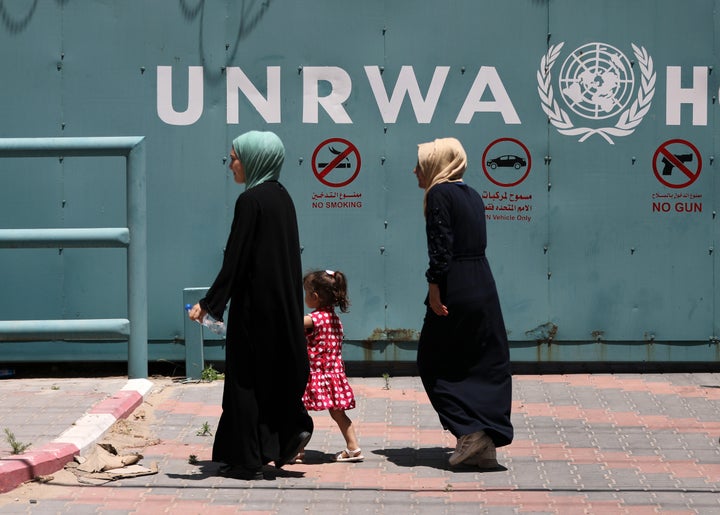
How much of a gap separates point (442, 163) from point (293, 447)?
164 cm

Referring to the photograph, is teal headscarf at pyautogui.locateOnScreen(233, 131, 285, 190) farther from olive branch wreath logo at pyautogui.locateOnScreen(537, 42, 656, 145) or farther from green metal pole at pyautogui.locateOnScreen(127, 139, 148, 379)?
olive branch wreath logo at pyautogui.locateOnScreen(537, 42, 656, 145)

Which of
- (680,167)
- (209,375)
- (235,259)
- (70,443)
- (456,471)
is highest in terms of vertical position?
(680,167)

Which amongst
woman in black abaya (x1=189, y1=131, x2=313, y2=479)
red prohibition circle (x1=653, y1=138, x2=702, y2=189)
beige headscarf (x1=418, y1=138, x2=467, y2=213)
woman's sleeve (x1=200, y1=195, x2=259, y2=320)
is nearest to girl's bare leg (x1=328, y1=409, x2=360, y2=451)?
woman in black abaya (x1=189, y1=131, x2=313, y2=479)

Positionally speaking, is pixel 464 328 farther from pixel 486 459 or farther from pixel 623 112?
pixel 623 112

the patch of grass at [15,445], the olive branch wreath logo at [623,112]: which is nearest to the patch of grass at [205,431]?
the patch of grass at [15,445]

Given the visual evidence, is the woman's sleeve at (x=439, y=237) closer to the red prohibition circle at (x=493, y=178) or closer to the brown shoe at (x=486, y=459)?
the brown shoe at (x=486, y=459)

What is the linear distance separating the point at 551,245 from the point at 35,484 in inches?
167

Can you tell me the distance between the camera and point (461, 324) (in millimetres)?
6656

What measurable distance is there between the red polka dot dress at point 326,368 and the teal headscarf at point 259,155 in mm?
802

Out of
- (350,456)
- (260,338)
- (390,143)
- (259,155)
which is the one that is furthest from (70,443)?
(390,143)

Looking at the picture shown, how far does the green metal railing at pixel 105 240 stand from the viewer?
849 cm

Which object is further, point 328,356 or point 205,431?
point 205,431

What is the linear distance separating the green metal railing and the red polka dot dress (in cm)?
217

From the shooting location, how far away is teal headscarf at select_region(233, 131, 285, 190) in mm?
6508
